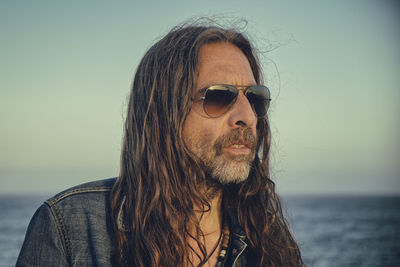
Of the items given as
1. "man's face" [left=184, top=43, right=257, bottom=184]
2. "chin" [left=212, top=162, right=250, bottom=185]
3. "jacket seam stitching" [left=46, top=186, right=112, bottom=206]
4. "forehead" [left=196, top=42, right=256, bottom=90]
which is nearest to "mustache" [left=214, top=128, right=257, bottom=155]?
"man's face" [left=184, top=43, right=257, bottom=184]

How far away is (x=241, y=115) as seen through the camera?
2.68 meters

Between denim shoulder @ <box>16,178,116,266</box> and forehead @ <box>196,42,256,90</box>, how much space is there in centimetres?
112

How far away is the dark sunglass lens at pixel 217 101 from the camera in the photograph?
2.63 meters

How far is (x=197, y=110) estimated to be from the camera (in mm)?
2686

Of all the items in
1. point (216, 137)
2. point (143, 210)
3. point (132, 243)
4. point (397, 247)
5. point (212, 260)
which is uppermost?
point (216, 137)

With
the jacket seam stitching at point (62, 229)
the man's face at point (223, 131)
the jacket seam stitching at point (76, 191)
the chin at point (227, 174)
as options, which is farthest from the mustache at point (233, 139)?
the jacket seam stitching at point (62, 229)

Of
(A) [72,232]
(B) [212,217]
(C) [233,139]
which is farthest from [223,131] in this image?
(A) [72,232]

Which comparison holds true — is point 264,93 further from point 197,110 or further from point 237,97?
point 197,110

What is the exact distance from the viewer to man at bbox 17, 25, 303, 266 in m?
2.18

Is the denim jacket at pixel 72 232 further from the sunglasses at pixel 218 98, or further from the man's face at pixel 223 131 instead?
the sunglasses at pixel 218 98

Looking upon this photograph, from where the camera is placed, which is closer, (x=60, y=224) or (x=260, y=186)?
(x=60, y=224)

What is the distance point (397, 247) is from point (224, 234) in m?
24.8

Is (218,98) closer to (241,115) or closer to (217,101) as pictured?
(217,101)

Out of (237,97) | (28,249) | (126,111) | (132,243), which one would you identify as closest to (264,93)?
(237,97)
